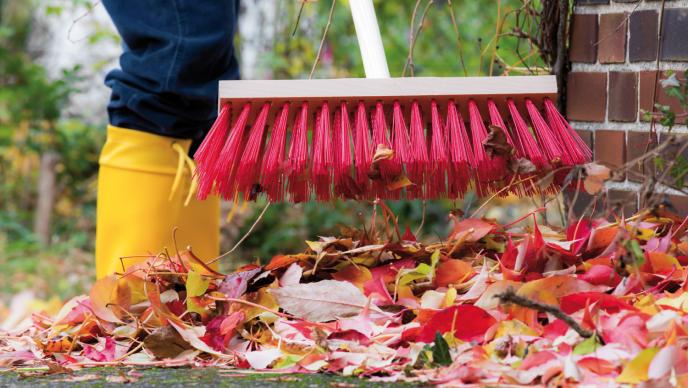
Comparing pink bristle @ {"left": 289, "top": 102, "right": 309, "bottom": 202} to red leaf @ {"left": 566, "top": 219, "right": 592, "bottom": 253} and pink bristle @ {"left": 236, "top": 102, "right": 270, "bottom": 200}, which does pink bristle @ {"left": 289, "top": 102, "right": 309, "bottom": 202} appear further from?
red leaf @ {"left": 566, "top": 219, "right": 592, "bottom": 253}

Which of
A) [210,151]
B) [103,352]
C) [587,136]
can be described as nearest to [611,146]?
[587,136]

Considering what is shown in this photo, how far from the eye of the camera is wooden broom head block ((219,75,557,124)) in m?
1.27

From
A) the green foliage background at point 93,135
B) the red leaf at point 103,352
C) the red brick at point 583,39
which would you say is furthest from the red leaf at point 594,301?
the green foliage background at point 93,135

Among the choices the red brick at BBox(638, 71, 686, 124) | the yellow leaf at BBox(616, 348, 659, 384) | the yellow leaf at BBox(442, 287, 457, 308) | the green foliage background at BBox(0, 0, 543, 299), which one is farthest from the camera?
the green foliage background at BBox(0, 0, 543, 299)

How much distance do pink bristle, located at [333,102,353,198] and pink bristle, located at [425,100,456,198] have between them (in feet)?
0.41

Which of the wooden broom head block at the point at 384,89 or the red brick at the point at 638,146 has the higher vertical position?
the wooden broom head block at the point at 384,89

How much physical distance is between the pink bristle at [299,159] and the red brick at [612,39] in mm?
584

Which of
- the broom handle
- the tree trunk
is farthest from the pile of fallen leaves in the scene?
the tree trunk

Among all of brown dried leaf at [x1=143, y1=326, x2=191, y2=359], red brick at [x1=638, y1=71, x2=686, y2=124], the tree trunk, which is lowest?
the tree trunk

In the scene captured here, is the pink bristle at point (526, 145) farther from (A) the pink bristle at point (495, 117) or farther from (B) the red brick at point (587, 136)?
(B) the red brick at point (587, 136)

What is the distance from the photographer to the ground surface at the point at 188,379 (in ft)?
2.81

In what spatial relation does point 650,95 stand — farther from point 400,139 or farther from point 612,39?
point 400,139

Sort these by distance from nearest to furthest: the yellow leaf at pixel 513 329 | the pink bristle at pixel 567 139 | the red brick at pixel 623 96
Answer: the yellow leaf at pixel 513 329 < the pink bristle at pixel 567 139 < the red brick at pixel 623 96

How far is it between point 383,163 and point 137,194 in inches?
26.1
